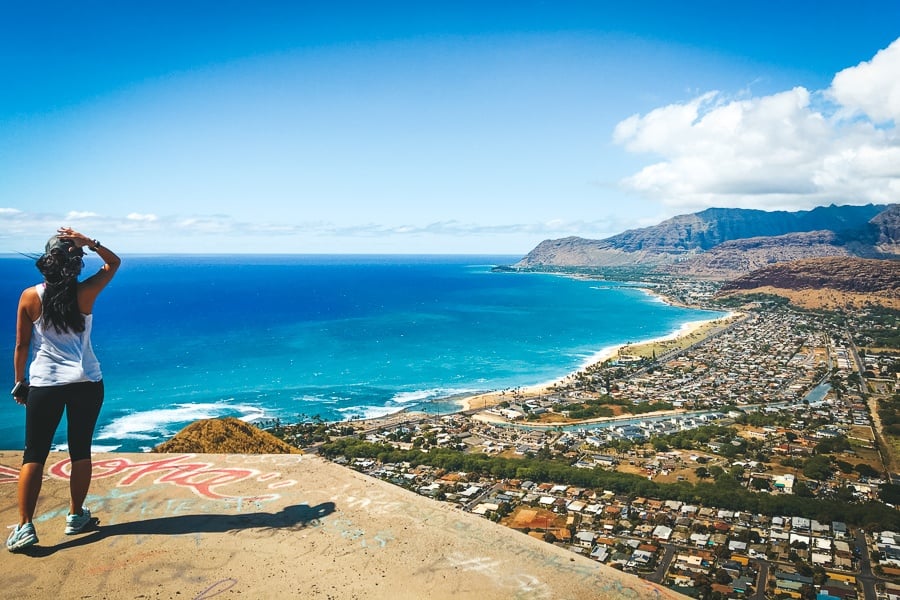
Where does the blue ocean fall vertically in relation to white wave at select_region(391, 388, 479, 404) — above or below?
above

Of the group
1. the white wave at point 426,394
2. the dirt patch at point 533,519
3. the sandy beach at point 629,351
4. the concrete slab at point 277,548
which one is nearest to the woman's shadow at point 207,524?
the concrete slab at point 277,548

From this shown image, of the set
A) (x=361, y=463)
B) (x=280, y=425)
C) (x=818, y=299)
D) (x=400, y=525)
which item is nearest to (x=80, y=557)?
(x=400, y=525)

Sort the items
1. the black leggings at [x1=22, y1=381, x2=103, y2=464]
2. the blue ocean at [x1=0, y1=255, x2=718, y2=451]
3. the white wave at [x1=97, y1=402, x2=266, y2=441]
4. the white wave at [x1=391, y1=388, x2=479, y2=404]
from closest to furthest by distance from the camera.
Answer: the black leggings at [x1=22, y1=381, x2=103, y2=464] → the white wave at [x1=97, y1=402, x2=266, y2=441] → the blue ocean at [x1=0, y1=255, x2=718, y2=451] → the white wave at [x1=391, y1=388, x2=479, y2=404]

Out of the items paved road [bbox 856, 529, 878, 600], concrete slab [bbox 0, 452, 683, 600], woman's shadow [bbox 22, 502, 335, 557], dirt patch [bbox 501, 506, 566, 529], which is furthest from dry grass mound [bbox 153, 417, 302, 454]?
paved road [bbox 856, 529, 878, 600]

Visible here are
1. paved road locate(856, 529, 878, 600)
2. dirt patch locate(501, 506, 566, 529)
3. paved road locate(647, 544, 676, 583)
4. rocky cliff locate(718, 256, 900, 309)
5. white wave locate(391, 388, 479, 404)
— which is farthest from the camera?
rocky cliff locate(718, 256, 900, 309)

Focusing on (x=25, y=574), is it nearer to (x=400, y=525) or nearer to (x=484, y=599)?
(x=400, y=525)

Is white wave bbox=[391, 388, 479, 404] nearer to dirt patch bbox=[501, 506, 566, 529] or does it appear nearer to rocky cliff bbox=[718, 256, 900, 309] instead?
dirt patch bbox=[501, 506, 566, 529]

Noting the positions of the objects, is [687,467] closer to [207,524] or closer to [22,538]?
[207,524]
